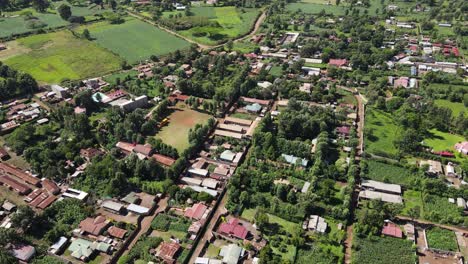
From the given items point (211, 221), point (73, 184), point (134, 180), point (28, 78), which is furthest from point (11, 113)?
point (211, 221)

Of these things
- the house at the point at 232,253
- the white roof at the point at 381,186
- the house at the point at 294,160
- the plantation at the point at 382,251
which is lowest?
the house at the point at 232,253

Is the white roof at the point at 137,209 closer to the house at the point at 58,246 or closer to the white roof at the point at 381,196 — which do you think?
the house at the point at 58,246

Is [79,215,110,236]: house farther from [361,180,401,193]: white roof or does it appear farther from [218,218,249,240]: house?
[361,180,401,193]: white roof

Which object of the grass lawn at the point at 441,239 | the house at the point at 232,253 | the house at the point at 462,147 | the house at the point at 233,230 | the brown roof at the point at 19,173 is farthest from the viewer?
the house at the point at 462,147

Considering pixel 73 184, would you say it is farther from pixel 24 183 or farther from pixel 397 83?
pixel 397 83

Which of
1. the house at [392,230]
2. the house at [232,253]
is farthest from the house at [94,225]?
the house at [392,230]

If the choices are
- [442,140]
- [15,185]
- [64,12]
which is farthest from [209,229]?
[64,12]
